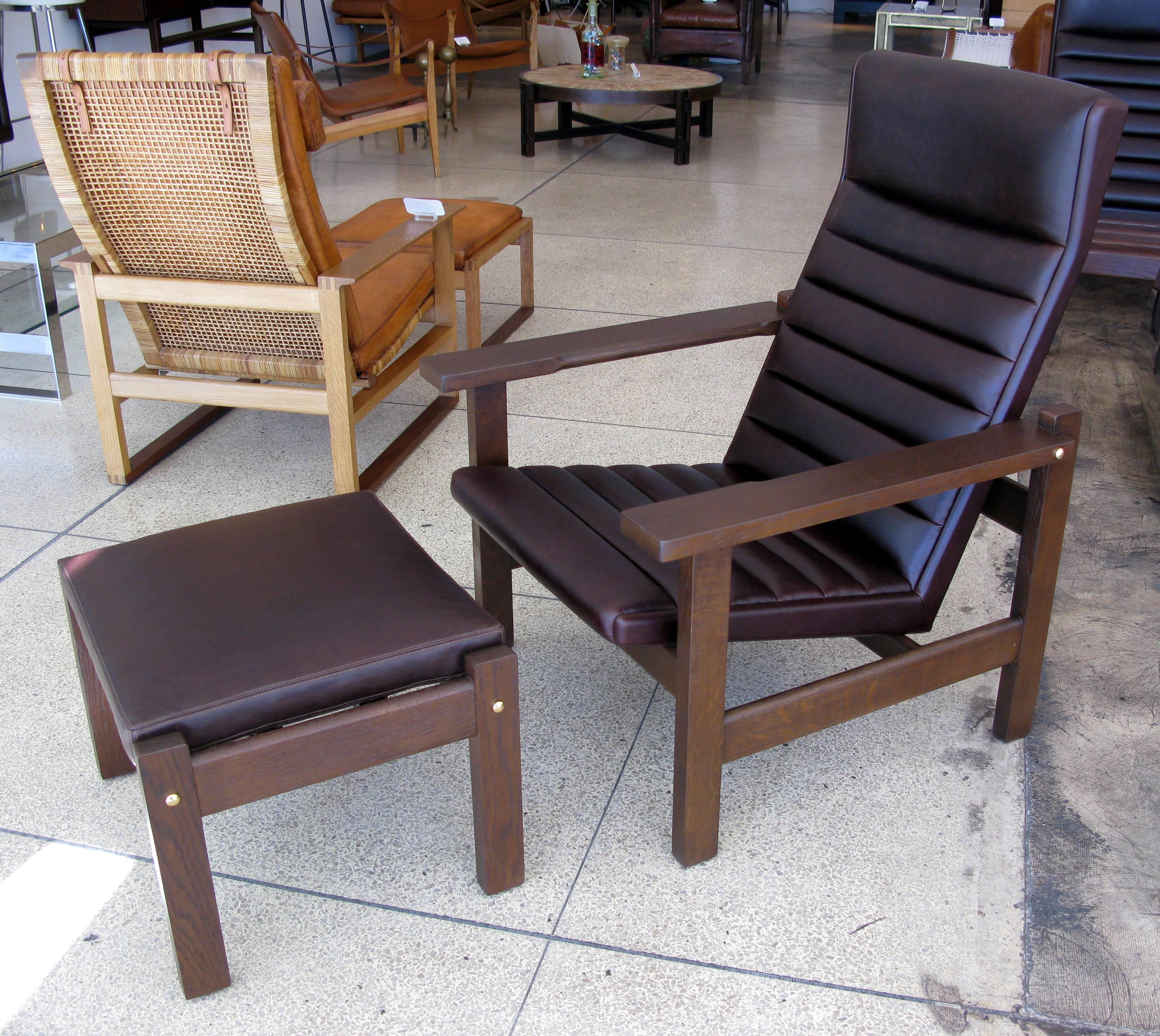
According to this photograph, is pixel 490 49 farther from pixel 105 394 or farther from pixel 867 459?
A: pixel 867 459

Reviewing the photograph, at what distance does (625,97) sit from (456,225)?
7.98 feet

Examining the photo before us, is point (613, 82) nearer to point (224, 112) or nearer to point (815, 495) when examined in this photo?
point (224, 112)

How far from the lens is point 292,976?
151 centimetres

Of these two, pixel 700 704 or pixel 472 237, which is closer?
pixel 700 704

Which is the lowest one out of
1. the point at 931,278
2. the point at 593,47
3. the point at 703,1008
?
the point at 703,1008

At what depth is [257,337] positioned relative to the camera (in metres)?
2.70

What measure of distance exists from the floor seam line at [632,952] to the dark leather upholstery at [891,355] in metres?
0.41

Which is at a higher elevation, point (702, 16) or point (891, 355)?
point (702, 16)

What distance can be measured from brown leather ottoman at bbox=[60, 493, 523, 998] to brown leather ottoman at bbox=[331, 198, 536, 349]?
4.84 feet

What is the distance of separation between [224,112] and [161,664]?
1319 millimetres

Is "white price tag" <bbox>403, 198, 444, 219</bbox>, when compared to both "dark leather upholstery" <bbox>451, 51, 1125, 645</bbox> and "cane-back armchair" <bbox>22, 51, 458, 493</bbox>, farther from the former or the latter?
"dark leather upholstery" <bbox>451, 51, 1125, 645</bbox>

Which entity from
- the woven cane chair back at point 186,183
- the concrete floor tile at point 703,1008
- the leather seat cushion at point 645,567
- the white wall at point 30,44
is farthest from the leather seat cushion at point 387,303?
the white wall at point 30,44

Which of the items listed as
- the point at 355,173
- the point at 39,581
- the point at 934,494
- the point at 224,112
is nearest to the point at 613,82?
the point at 355,173

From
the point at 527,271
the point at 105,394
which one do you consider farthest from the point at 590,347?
the point at 527,271
